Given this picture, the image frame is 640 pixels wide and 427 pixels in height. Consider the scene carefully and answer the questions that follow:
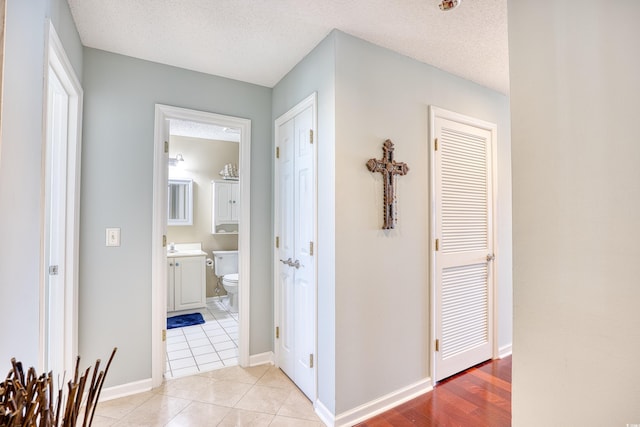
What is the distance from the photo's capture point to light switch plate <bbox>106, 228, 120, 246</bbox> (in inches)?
82.1

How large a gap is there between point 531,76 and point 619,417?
106 cm

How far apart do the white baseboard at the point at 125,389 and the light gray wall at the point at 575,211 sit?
91.8 inches

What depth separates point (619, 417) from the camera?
2.70 ft

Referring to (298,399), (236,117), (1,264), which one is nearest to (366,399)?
(298,399)

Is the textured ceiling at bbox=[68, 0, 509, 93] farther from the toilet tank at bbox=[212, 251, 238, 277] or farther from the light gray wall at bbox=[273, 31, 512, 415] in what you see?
the toilet tank at bbox=[212, 251, 238, 277]

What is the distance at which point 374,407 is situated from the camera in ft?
6.28

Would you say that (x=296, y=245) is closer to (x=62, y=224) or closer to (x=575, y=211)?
(x=62, y=224)

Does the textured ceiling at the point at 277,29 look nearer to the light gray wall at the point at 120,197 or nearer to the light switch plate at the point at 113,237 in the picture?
the light gray wall at the point at 120,197

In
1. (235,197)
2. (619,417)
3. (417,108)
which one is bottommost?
(619,417)

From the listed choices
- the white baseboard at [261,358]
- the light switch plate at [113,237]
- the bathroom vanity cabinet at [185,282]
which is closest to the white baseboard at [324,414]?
the white baseboard at [261,358]

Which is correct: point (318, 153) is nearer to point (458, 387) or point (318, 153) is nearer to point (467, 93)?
point (467, 93)

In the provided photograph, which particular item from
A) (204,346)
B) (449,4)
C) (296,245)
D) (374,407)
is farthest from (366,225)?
(204,346)

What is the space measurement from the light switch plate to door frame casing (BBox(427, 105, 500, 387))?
2.29m

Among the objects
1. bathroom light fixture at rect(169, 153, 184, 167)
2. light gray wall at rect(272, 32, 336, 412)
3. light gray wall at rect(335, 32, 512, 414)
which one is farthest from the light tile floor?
bathroom light fixture at rect(169, 153, 184, 167)
